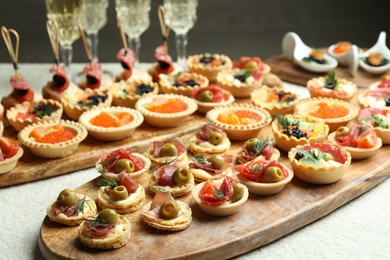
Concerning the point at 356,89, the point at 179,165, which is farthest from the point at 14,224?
the point at 356,89

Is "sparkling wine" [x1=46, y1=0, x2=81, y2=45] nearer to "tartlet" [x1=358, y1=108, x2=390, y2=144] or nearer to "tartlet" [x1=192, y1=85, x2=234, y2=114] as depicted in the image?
"tartlet" [x1=192, y1=85, x2=234, y2=114]

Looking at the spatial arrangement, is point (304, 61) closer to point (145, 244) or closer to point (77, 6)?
point (77, 6)

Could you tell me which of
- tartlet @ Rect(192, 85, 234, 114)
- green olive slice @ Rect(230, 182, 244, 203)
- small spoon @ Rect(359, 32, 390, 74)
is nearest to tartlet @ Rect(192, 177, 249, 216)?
green olive slice @ Rect(230, 182, 244, 203)

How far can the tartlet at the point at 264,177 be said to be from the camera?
4.58m

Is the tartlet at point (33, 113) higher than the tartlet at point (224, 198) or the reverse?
the reverse

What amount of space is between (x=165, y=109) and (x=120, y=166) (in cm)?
115

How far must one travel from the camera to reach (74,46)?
8.94m

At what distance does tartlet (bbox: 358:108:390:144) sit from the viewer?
209 inches

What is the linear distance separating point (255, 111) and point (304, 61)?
157cm

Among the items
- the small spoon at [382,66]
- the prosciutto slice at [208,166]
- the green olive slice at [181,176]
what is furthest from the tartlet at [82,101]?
the small spoon at [382,66]

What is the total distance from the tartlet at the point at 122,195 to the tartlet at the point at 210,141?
0.71m

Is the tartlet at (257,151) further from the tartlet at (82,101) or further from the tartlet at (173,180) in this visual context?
the tartlet at (82,101)

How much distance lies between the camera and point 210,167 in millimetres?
4828

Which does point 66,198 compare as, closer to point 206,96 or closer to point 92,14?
point 206,96
